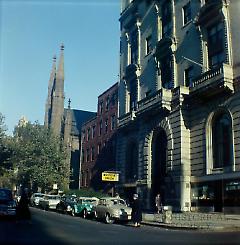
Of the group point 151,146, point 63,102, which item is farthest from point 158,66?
point 63,102

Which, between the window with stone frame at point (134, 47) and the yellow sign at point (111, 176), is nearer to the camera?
the yellow sign at point (111, 176)

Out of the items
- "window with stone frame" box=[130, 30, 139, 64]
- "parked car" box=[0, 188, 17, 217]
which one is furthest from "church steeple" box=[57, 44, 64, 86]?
"parked car" box=[0, 188, 17, 217]

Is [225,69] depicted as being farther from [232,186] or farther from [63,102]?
[63,102]

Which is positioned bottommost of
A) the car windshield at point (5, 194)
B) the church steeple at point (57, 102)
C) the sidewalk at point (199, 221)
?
the sidewalk at point (199, 221)

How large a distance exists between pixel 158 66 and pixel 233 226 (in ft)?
64.0

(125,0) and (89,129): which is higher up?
(125,0)

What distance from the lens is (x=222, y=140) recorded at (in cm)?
2641

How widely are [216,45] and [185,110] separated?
18.3ft

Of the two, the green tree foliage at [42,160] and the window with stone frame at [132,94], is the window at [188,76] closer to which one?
the window with stone frame at [132,94]

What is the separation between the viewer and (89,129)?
59.5 meters

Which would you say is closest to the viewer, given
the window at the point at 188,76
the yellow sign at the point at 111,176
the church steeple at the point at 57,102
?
the window at the point at 188,76

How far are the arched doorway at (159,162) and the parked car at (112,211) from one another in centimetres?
911

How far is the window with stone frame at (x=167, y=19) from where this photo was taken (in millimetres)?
34438

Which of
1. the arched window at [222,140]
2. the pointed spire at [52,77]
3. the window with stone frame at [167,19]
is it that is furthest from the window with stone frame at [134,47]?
the pointed spire at [52,77]
